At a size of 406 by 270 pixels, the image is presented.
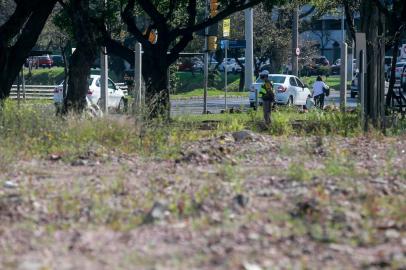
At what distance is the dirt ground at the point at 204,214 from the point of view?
8.10m

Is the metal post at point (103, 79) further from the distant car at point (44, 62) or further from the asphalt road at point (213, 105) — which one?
the distant car at point (44, 62)

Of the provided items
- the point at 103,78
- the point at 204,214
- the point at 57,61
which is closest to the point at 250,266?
the point at 204,214

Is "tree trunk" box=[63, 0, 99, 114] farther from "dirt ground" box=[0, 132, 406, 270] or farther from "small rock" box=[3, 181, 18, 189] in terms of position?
"small rock" box=[3, 181, 18, 189]

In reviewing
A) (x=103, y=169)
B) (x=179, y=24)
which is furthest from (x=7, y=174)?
(x=179, y=24)

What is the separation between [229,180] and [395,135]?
8385 mm

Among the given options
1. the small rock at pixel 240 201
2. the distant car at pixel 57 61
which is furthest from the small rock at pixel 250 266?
the distant car at pixel 57 61

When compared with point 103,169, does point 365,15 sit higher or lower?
higher

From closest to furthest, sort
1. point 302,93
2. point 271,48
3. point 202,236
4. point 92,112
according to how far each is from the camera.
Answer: point 202,236 < point 92,112 < point 302,93 < point 271,48

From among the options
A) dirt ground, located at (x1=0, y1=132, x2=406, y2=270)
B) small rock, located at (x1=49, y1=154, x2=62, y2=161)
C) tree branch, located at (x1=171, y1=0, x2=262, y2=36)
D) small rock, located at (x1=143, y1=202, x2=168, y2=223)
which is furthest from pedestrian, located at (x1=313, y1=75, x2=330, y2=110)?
small rock, located at (x1=143, y1=202, x2=168, y2=223)

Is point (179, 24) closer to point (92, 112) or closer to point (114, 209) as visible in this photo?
point (92, 112)

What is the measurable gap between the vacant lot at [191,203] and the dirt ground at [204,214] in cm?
1

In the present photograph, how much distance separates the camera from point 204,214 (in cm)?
982

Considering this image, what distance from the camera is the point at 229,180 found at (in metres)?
11.9

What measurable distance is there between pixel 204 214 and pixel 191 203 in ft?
1.63
